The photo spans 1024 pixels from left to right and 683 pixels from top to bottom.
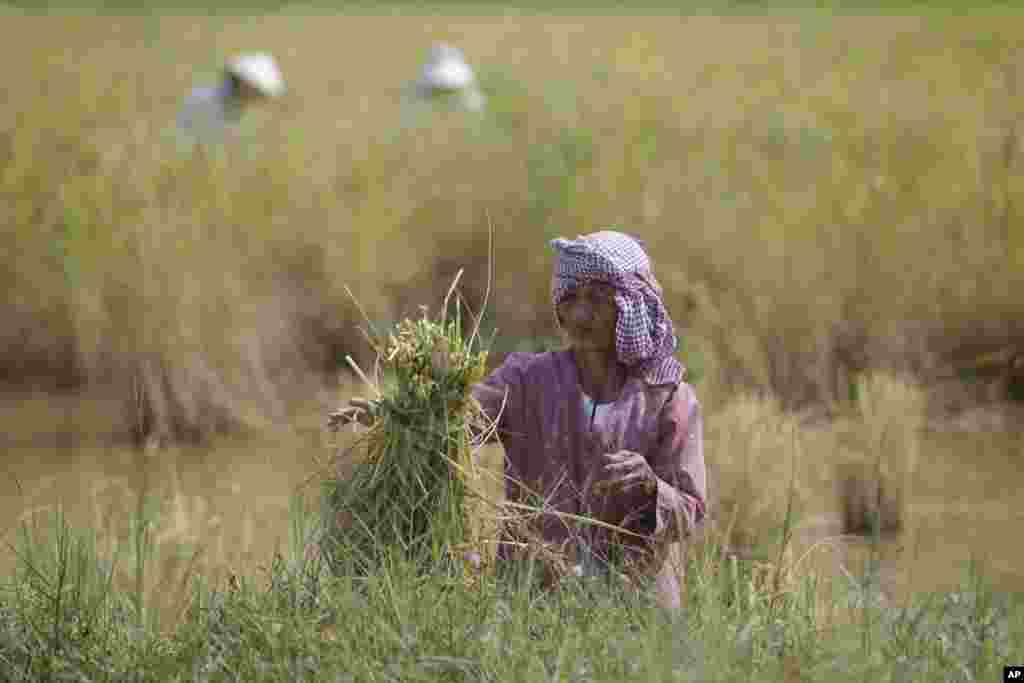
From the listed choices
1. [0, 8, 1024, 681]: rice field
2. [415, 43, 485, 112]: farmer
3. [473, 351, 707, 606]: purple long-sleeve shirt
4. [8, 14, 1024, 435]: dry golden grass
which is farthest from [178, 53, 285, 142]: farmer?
[473, 351, 707, 606]: purple long-sleeve shirt

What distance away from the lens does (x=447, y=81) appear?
1168 centimetres

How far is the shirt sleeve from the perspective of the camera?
9.55 ft

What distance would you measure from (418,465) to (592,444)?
0.40 metres

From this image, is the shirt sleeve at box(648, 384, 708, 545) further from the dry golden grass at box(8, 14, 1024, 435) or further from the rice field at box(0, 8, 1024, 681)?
the dry golden grass at box(8, 14, 1024, 435)

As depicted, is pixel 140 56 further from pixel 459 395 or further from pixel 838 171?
pixel 459 395

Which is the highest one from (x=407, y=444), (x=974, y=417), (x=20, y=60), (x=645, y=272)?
(x=20, y=60)

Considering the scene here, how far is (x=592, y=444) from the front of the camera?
10.0ft

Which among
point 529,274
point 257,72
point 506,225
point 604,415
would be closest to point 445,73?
point 257,72

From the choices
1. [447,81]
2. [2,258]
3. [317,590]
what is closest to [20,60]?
[2,258]

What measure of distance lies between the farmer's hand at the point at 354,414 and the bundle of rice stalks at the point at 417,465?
0.05 ft

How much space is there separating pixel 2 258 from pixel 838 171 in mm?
4206

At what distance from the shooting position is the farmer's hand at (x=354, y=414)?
2.79 metres

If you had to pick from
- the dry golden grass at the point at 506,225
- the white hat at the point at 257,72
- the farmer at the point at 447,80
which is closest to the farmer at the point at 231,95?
the white hat at the point at 257,72

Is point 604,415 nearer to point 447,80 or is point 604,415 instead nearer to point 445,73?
point 447,80
